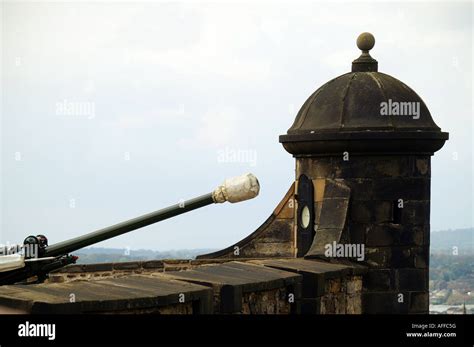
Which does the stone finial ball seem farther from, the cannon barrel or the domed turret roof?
the cannon barrel

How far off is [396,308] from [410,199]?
4.30ft

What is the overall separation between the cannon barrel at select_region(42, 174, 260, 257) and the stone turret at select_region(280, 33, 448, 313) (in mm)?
1729

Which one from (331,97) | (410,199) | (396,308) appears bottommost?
(396,308)

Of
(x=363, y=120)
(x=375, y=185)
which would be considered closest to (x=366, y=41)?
(x=363, y=120)

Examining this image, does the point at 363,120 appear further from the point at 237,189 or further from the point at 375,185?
the point at 237,189

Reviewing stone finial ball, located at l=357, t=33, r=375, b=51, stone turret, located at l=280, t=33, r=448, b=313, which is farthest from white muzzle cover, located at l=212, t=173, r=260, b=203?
stone finial ball, located at l=357, t=33, r=375, b=51

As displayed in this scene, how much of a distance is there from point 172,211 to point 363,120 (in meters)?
2.65

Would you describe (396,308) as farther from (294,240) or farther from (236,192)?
(236,192)

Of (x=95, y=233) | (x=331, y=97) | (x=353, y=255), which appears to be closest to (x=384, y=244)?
(x=353, y=255)

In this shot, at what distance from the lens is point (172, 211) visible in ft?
57.0

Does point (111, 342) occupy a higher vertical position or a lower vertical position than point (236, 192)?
lower

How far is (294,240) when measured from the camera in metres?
19.3

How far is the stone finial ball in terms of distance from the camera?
63.5ft

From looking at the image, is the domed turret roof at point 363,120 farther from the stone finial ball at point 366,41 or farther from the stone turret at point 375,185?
the stone finial ball at point 366,41
